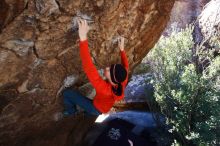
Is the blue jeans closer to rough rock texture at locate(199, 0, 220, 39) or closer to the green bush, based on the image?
the green bush

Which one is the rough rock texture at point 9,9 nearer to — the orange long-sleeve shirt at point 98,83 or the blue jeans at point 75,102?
the orange long-sleeve shirt at point 98,83

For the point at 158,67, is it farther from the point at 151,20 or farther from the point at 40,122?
the point at 40,122

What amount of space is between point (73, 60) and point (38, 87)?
51 cm

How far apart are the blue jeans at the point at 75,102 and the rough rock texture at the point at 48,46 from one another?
10 centimetres

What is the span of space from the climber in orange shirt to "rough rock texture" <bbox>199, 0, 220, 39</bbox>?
452 cm

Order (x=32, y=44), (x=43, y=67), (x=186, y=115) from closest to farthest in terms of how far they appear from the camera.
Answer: (x=32, y=44) → (x=43, y=67) → (x=186, y=115)

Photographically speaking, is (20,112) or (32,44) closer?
(32,44)

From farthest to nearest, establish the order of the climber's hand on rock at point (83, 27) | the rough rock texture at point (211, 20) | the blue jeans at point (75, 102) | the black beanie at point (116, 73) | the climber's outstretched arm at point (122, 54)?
1. the rough rock texture at point (211, 20)
2. the climber's outstretched arm at point (122, 54)
3. the blue jeans at point (75, 102)
4. the black beanie at point (116, 73)
5. the climber's hand on rock at point (83, 27)

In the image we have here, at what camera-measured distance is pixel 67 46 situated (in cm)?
443

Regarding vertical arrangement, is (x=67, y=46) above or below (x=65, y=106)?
above

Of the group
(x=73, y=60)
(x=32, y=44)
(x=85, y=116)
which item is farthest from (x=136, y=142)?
(x=32, y=44)

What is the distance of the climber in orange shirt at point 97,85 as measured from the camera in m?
4.02

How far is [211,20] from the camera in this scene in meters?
9.14

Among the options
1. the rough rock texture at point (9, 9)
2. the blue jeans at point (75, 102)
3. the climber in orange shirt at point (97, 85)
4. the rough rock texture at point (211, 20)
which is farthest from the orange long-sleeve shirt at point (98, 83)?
the rough rock texture at point (211, 20)
